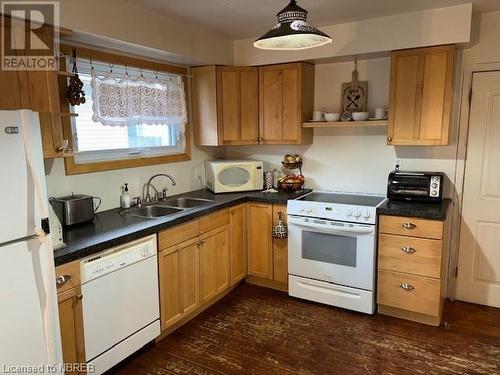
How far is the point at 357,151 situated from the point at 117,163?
7.02 feet

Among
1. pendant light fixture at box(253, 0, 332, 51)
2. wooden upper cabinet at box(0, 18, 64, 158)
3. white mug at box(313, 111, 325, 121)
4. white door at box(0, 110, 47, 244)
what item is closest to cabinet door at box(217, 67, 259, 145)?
white mug at box(313, 111, 325, 121)

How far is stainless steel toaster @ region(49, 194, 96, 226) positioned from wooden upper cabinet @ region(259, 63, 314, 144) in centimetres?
177

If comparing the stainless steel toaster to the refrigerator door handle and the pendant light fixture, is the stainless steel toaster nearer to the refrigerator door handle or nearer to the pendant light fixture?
the refrigerator door handle

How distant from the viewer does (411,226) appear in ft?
9.32

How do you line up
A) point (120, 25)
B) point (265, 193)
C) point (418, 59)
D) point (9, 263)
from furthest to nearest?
1. point (265, 193)
2. point (418, 59)
3. point (120, 25)
4. point (9, 263)

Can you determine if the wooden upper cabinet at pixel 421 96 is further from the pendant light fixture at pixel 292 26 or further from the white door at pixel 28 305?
the white door at pixel 28 305

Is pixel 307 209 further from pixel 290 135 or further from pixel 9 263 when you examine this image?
pixel 9 263

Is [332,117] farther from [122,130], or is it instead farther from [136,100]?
[122,130]

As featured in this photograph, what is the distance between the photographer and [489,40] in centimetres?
294

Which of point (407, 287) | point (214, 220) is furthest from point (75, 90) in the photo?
point (407, 287)

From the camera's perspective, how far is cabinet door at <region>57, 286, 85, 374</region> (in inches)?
78.4

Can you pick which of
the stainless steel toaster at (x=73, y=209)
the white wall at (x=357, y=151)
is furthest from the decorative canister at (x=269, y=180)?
the stainless steel toaster at (x=73, y=209)

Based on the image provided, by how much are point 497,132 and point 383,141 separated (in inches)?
34.2

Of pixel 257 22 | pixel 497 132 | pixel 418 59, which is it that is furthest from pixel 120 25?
pixel 497 132
